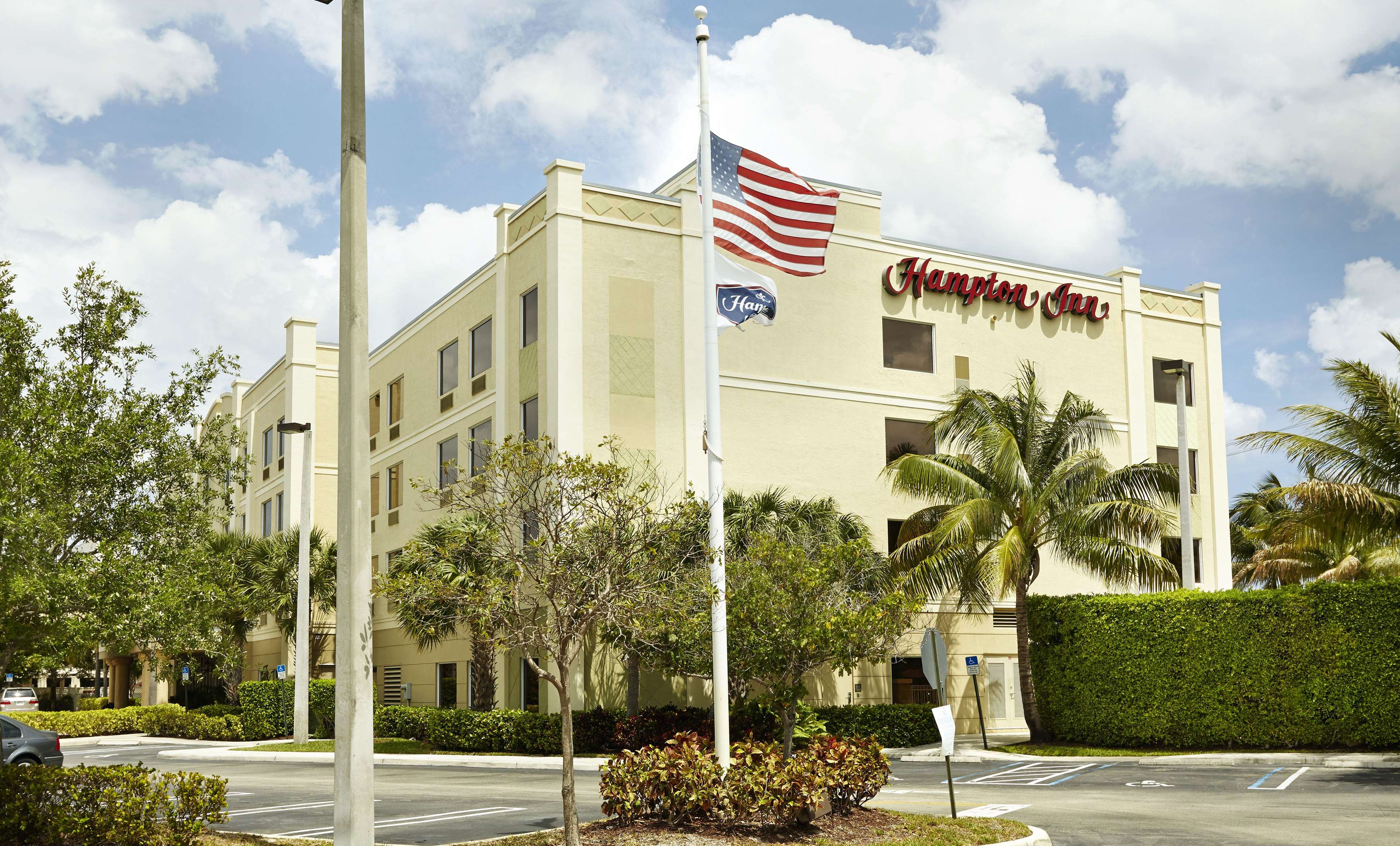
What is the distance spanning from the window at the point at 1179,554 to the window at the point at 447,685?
61.1 ft

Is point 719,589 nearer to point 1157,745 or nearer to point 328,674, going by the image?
point 1157,745

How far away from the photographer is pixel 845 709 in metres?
28.8

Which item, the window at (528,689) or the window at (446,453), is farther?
the window at (446,453)

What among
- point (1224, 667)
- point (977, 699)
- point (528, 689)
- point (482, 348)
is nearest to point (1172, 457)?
point (977, 699)

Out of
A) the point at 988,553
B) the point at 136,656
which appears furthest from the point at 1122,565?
the point at 136,656

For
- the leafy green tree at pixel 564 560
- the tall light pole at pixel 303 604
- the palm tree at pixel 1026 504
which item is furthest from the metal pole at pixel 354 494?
the tall light pole at pixel 303 604

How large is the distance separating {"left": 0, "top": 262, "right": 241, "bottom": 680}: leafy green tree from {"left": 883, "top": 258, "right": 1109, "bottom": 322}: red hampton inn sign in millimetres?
22654

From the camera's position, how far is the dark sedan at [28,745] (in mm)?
21219

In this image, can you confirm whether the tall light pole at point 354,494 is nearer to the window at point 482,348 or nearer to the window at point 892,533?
the window at point 482,348

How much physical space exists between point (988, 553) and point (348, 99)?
21941 mm

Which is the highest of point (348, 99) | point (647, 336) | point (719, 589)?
point (647, 336)

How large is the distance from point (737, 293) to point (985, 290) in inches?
856

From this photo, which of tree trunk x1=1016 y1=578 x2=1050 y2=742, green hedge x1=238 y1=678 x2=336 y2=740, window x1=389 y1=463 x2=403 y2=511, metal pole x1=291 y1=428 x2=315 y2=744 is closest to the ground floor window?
tree trunk x1=1016 y1=578 x2=1050 y2=742

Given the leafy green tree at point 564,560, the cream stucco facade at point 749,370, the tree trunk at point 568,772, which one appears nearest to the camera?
the tree trunk at point 568,772
